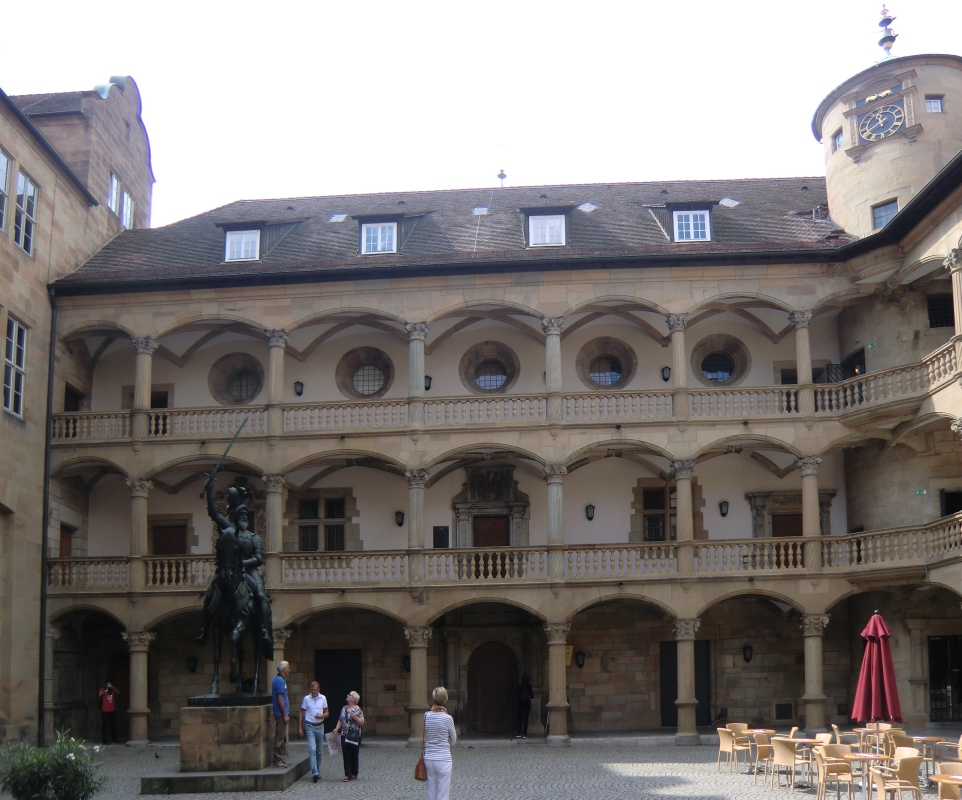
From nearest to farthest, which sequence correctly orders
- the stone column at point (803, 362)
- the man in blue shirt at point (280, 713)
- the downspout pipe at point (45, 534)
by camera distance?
1. the man in blue shirt at point (280, 713)
2. the downspout pipe at point (45, 534)
3. the stone column at point (803, 362)

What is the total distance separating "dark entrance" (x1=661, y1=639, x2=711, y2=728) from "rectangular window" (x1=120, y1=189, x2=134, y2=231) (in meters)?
18.8

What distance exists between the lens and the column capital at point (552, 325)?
26.2m

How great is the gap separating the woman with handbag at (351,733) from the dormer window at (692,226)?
1456 cm

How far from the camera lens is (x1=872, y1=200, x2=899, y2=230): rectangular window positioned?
85.3ft

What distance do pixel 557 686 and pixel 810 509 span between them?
21.8ft

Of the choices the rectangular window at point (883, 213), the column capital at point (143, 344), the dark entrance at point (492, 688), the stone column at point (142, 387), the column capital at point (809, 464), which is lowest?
the dark entrance at point (492, 688)

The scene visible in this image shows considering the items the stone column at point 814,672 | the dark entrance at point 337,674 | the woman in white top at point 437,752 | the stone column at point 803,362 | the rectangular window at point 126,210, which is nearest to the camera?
the woman in white top at point 437,752

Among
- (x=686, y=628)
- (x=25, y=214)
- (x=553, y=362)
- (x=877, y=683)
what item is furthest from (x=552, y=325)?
(x=25, y=214)

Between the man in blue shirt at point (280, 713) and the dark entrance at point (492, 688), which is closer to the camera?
the man in blue shirt at point (280, 713)

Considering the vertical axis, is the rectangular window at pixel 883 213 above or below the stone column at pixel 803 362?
above

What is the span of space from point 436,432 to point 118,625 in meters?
9.31

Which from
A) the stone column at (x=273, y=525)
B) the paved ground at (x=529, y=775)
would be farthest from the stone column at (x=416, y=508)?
the paved ground at (x=529, y=775)

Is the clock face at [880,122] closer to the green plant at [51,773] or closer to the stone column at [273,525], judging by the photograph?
the stone column at [273,525]

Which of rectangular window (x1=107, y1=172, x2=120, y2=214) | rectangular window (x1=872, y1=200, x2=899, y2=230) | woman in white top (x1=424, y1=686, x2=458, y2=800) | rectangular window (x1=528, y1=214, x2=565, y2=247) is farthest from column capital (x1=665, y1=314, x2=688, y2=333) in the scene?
rectangular window (x1=107, y1=172, x2=120, y2=214)
